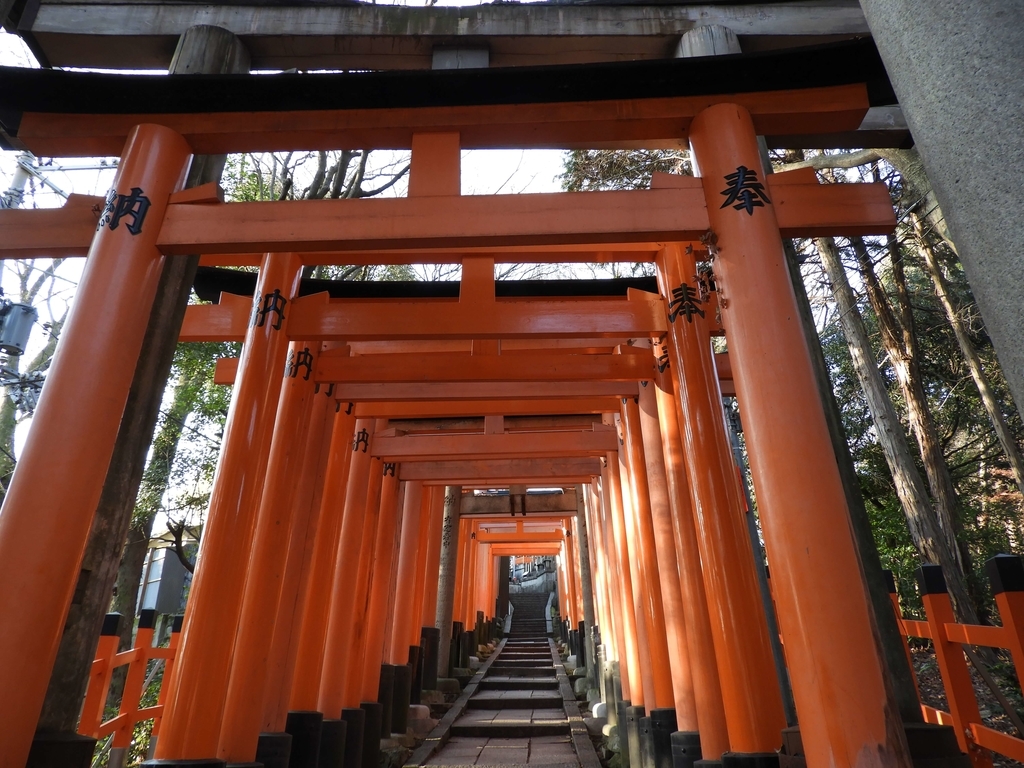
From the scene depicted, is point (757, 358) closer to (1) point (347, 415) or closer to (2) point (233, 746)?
(2) point (233, 746)

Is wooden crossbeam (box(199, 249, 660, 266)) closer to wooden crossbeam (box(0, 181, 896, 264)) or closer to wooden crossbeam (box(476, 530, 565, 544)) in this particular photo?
wooden crossbeam (box(0, 181, 896, 264))

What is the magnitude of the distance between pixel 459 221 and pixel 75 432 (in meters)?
2.30

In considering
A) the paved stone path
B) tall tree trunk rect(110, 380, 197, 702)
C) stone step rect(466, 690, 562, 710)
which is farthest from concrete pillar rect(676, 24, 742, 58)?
stone step rect(466, 690, 562, 710)

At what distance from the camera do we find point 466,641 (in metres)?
15.9

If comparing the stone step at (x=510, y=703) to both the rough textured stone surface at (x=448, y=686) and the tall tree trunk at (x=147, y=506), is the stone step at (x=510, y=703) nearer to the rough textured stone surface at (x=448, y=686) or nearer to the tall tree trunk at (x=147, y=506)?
the rough textured stone surface at (x=448, y=686)

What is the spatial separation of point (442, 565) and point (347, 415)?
25.7 feet

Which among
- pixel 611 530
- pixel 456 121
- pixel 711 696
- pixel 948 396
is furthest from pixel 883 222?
pixel 948 396

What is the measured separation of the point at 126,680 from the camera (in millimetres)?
6035

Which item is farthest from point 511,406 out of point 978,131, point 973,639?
point 978,131

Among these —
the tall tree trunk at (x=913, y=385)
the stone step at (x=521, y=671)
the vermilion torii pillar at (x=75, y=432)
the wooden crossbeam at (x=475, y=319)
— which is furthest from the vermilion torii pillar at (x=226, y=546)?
the stone step at (x=521, y=671)

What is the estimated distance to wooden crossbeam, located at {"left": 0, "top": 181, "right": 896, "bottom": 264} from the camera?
351 centimetres

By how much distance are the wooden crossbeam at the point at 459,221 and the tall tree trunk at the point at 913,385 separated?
923 centimetres

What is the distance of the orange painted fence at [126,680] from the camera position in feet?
17.1

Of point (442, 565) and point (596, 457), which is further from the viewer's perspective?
point (442, 565)
